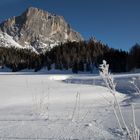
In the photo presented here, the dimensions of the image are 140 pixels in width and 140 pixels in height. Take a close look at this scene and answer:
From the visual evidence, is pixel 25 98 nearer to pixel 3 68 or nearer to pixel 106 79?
pixel 106 79

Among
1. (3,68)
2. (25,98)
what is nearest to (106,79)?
(25,98)

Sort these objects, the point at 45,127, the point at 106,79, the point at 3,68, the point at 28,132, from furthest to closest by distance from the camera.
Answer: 1. the point at 3,68
2. the point at 45,127
3. the point at 28,132
4. the point at 106,79

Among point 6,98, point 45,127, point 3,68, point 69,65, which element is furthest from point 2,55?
point 45,127

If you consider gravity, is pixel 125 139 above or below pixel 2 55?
below

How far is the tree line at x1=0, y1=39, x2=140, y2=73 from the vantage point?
81.6 meters

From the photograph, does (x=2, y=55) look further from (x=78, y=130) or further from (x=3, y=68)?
(x=78, y=130)

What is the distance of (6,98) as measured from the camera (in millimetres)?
14586

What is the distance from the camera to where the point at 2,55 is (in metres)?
129

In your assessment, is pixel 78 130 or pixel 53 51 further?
pixel 53 51

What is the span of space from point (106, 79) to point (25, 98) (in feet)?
38.4

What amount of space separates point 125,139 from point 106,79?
6.00ft

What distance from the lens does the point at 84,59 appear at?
3681 inches

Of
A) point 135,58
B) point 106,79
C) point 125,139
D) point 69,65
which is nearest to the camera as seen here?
point 106,79

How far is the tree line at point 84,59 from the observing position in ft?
268
